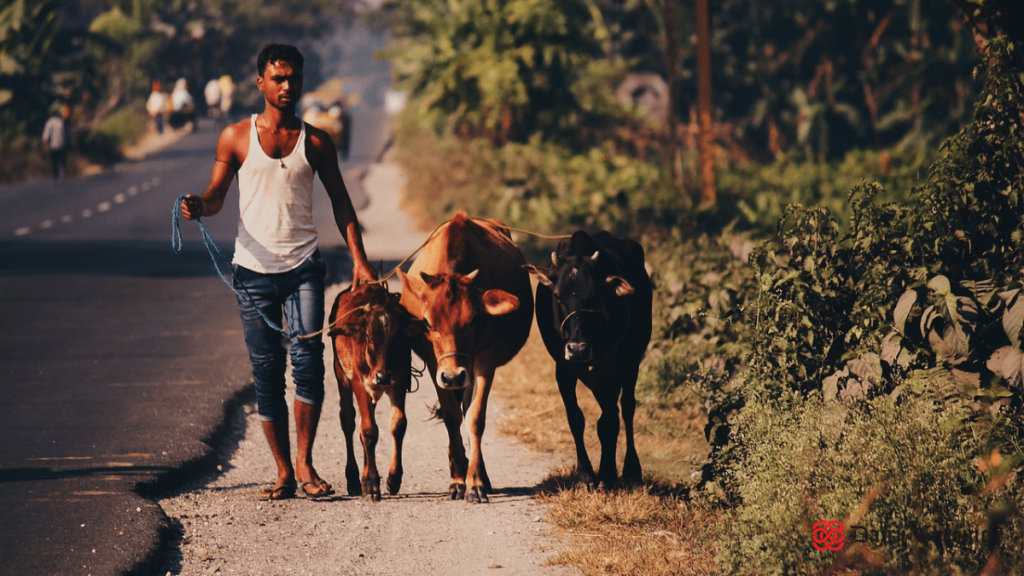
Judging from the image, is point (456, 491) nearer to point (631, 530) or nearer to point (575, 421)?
point (575, 421)

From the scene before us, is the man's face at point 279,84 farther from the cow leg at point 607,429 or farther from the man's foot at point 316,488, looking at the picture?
the cow leg at point 607,429

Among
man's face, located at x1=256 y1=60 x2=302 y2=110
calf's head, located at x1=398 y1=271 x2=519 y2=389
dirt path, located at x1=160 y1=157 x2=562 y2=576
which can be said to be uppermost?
man's face, located at x1=256 y1=60 x2=302 y2=110

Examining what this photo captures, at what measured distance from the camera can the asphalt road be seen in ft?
20.9

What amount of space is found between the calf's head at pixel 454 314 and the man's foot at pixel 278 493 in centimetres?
120

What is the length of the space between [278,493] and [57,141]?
96.6 feet

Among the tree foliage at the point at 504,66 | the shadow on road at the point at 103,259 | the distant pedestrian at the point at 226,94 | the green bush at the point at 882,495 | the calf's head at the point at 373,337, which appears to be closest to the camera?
the green bush at the point at 882,495

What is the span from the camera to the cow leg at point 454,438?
705 centimetres

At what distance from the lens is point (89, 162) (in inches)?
1587

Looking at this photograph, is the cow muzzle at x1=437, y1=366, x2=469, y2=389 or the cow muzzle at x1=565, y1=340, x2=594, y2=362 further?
the cow muzzle at x1=565, y1=340, x2=594, y2=362

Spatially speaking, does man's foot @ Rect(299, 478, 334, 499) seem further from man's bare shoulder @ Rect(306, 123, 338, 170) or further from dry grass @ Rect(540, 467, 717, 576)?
man's bare shoulder @ Rect(306, 123, 338, 170)

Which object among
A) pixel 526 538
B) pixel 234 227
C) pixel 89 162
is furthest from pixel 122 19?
pixel 526 538

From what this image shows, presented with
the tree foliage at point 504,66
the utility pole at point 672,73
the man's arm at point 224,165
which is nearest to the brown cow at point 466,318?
the man's arm at point 224,165

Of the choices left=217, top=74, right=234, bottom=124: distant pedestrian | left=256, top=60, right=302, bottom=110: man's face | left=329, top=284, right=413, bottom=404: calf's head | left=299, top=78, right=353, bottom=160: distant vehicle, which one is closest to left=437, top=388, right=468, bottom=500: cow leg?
left=329, top=284, right=413, bottom=404: calf's head

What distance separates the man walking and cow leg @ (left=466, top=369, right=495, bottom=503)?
86 centimetres
